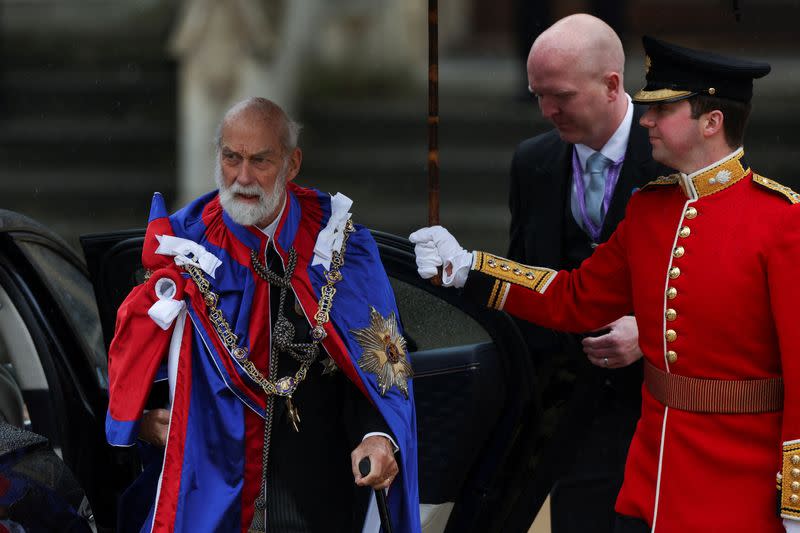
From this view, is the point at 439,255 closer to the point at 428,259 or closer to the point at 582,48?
the point at 428,259

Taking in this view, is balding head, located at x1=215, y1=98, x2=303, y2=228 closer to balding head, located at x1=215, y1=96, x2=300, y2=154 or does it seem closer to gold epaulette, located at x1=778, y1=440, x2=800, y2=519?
balding head, located at x1=215, y1=96, x2=300, y2=154

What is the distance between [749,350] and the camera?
310 cm

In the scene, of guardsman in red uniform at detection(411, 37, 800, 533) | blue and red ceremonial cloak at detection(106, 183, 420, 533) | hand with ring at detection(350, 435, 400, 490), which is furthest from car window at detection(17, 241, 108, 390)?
guardsman in red uniform at detection(411, 37, 800, 533)

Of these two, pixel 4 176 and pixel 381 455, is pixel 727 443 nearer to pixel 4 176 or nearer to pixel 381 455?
pixel 381 455

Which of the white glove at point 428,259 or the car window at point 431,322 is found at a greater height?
the white glove at point 428,259

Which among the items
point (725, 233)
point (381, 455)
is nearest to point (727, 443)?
point (725, 233)

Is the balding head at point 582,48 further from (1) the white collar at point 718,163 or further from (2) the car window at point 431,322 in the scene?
(1) the white collar at point 718,163

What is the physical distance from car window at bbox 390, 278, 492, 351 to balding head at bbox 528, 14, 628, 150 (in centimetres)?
52

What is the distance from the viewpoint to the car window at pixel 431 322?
3814 millimetres

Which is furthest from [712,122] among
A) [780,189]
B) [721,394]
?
[721,394]

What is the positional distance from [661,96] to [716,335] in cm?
49

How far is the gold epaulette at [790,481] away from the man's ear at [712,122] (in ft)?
2.09

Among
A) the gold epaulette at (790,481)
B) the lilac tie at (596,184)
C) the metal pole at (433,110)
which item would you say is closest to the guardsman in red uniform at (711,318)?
the gold epaulette at (790,481)

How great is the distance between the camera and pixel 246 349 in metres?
3.35
